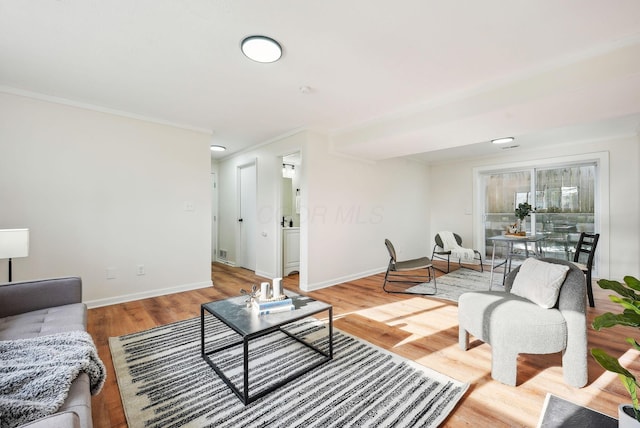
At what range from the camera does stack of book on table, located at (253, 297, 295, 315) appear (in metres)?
1.97

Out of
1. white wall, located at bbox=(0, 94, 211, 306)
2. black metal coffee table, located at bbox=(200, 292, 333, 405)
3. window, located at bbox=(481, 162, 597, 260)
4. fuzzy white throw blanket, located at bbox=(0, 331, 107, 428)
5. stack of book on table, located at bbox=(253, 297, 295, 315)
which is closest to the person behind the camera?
fuzzy white throw blanket, located at bbox=(0, 331, 107, 428)

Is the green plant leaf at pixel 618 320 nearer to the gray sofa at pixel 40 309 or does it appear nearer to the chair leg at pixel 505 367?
the chair leg at pixel 505 367

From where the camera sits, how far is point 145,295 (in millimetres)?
3633

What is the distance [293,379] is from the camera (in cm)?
188

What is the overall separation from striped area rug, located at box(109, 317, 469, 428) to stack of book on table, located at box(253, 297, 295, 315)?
422 millimetres

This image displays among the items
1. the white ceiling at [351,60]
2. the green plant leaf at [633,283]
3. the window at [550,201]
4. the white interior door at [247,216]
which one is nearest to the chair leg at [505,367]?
the green plant leaf at [633,283]

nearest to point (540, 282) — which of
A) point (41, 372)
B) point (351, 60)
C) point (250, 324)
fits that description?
point (250, 324)

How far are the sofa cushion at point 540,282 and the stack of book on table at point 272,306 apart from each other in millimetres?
1818

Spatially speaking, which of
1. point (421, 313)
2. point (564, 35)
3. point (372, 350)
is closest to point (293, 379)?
point (372, 350)

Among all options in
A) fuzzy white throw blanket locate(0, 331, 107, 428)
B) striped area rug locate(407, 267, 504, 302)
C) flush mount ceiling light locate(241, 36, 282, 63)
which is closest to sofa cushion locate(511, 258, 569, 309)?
striped area rug locate(407, 267, 504, 302)

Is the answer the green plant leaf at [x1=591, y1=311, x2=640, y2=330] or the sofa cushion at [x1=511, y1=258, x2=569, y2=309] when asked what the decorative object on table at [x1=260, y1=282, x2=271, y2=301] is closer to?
the green plant leaf at [x1=591, y1=311, x2=640, y2=330]

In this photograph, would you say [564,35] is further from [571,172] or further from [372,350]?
[571,172]

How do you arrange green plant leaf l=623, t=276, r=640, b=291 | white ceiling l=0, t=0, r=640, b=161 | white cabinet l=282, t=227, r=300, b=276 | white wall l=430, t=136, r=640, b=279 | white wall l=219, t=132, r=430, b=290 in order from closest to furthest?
green plant leaf l=623, t=276, r=640, b=291 < white ceiling l=0, t=0, r=640, b=161 < white wall l=219, t=132, r=430, b=290 < white wall l=430, t=136, r=640, b=279 < white cabinet l=282, t=227, r=300, b=276

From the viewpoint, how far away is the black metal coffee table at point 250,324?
1.67m
